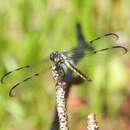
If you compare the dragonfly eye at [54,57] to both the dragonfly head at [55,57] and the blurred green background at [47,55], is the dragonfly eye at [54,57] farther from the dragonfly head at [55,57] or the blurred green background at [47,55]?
the blurred green background at [47,55]

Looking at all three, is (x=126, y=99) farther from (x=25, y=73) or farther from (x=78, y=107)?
(x=25, y=73)

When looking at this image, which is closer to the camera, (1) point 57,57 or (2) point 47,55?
(1) point 57,57

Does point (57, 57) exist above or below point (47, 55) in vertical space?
below

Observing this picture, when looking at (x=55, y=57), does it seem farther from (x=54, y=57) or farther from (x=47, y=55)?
(x=47, y=55)

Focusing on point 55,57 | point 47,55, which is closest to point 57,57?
point 55,57

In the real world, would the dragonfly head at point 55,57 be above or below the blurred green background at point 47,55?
below

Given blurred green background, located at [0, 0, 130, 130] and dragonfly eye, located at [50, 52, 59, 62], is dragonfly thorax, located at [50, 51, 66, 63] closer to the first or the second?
dragonfly eye, located at [50, 52, 59, 62]

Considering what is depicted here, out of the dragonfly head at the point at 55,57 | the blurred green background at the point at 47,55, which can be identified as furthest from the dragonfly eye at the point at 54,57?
the blurred green background at the point at 47,55

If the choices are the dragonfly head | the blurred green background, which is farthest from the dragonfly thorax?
the blurred green background
